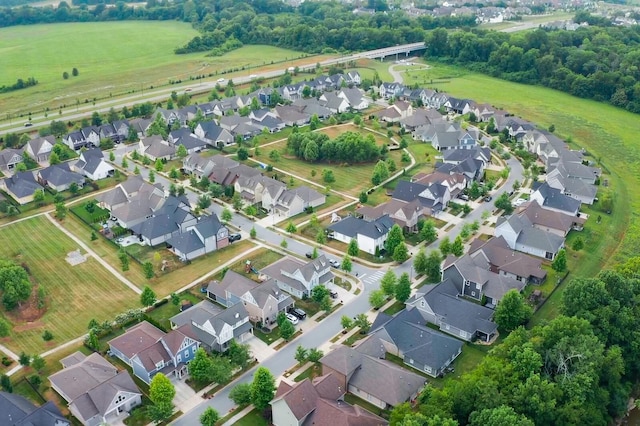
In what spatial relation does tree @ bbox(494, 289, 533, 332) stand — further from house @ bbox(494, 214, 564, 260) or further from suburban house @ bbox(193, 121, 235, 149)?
suburban house @ bbox(193, 121, 235, 149)

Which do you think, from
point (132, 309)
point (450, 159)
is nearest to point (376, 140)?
point (450, 159)

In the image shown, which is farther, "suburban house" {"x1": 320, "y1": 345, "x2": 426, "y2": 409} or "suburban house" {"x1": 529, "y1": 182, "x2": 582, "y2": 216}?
"suburban house" {"x1": 529, "y1": 182, "x2": 582, "y2": 216}

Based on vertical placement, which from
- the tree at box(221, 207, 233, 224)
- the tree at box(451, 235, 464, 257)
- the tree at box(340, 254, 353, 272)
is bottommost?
the tree at box(221, 207, 233, 224)

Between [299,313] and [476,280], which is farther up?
[476,280]

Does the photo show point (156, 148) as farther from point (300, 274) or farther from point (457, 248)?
point (457, 248)

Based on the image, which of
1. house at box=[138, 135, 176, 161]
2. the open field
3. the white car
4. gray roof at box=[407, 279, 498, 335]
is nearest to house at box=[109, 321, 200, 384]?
the white car

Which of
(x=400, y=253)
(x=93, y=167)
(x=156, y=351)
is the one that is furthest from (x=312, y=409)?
(x=93, y=167)
